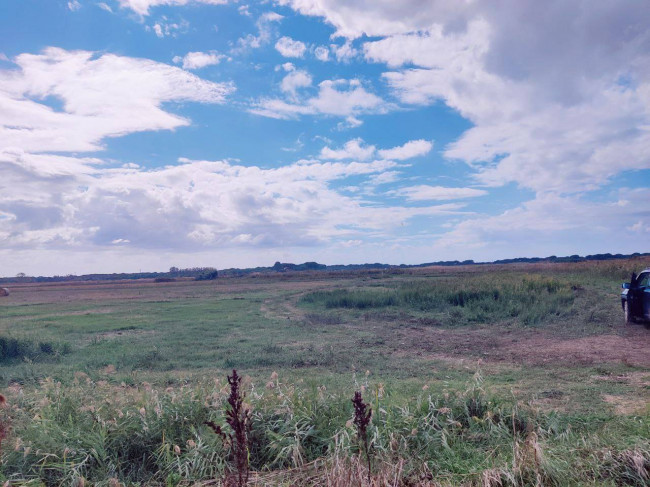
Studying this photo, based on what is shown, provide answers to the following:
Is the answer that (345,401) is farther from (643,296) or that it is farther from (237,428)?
(643,296)

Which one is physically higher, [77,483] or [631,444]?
[631,444]

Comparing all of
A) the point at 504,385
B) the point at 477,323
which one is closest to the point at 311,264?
the point at 477,323

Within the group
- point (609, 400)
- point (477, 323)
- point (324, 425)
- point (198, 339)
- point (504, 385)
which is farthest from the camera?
point (477, 323)

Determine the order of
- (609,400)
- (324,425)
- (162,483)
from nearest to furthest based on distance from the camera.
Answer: (162,483), (324,425), (609,400)

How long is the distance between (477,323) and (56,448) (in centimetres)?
1421

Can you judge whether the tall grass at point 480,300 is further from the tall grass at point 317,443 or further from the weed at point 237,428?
the weed at point 237,428

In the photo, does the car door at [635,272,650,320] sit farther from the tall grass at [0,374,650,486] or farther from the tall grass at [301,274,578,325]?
the tall grass at [0,374,650,486]

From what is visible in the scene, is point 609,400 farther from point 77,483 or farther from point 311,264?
point 311,264

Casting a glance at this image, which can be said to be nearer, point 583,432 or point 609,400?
point 583,432

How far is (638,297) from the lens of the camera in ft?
42.4

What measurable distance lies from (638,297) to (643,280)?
1.63ft

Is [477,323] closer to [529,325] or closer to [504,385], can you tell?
[529,325]

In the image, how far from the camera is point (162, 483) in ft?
14.7

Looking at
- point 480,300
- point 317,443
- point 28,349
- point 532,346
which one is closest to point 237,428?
point 317,443
